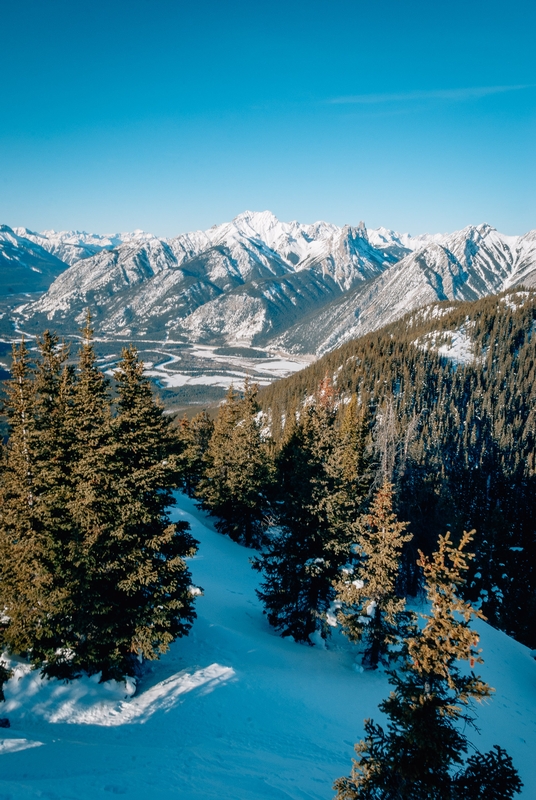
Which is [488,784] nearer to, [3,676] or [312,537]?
[312,537]

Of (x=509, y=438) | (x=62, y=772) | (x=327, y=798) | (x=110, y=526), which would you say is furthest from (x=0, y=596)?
(x=509, y=438)

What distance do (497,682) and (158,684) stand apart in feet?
70.6

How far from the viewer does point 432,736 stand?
377 inches

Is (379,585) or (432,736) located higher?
(432,736)

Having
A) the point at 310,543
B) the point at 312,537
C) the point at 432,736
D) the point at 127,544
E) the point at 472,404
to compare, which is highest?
the point at 127,544

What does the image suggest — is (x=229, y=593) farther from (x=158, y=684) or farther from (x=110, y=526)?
(x=110, y=526)

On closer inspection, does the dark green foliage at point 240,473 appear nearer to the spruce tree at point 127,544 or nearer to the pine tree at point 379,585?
the pine tree at point 379,585

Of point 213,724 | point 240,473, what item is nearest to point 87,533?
point 213,724

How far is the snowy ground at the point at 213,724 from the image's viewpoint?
11211 mm

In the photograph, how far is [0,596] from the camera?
49.2 ft

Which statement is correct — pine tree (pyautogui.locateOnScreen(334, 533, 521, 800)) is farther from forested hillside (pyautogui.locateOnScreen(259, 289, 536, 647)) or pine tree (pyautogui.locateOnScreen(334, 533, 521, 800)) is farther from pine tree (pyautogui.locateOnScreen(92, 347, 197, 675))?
forested hillside (pyautogui.locateOnScreen(259, 289, 536, 647))

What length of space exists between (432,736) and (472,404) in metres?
126

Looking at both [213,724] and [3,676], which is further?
[213,724]

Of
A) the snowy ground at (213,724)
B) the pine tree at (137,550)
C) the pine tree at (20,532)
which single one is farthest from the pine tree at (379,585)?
the pine tree at (20,532)
